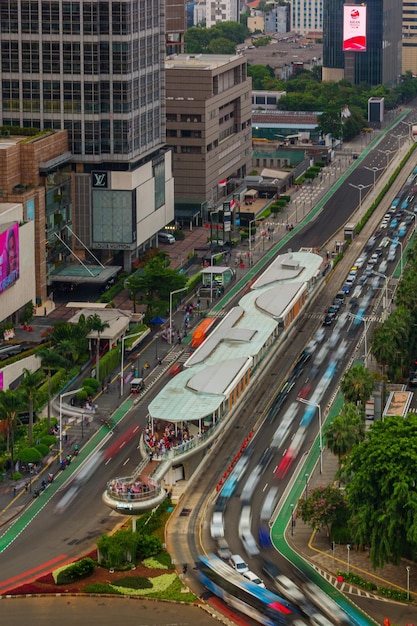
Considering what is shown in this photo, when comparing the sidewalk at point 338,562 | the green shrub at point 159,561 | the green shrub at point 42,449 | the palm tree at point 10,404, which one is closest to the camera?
the sidewalk at point 338,562

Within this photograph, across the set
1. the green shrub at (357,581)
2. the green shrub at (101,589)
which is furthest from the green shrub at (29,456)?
the green shrub at (357,581)

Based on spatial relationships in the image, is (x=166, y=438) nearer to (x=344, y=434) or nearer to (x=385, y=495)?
(x=344, y=434)

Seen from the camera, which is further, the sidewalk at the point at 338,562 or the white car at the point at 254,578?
the sidewalk at the point at 338,562

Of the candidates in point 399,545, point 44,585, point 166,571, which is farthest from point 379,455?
point 44,585

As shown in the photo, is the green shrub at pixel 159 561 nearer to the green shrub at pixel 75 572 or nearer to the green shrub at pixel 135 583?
the green shrub at pixel 135 583

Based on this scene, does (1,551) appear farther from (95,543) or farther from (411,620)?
(411,620)

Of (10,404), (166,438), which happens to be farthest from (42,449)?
(166,438)
